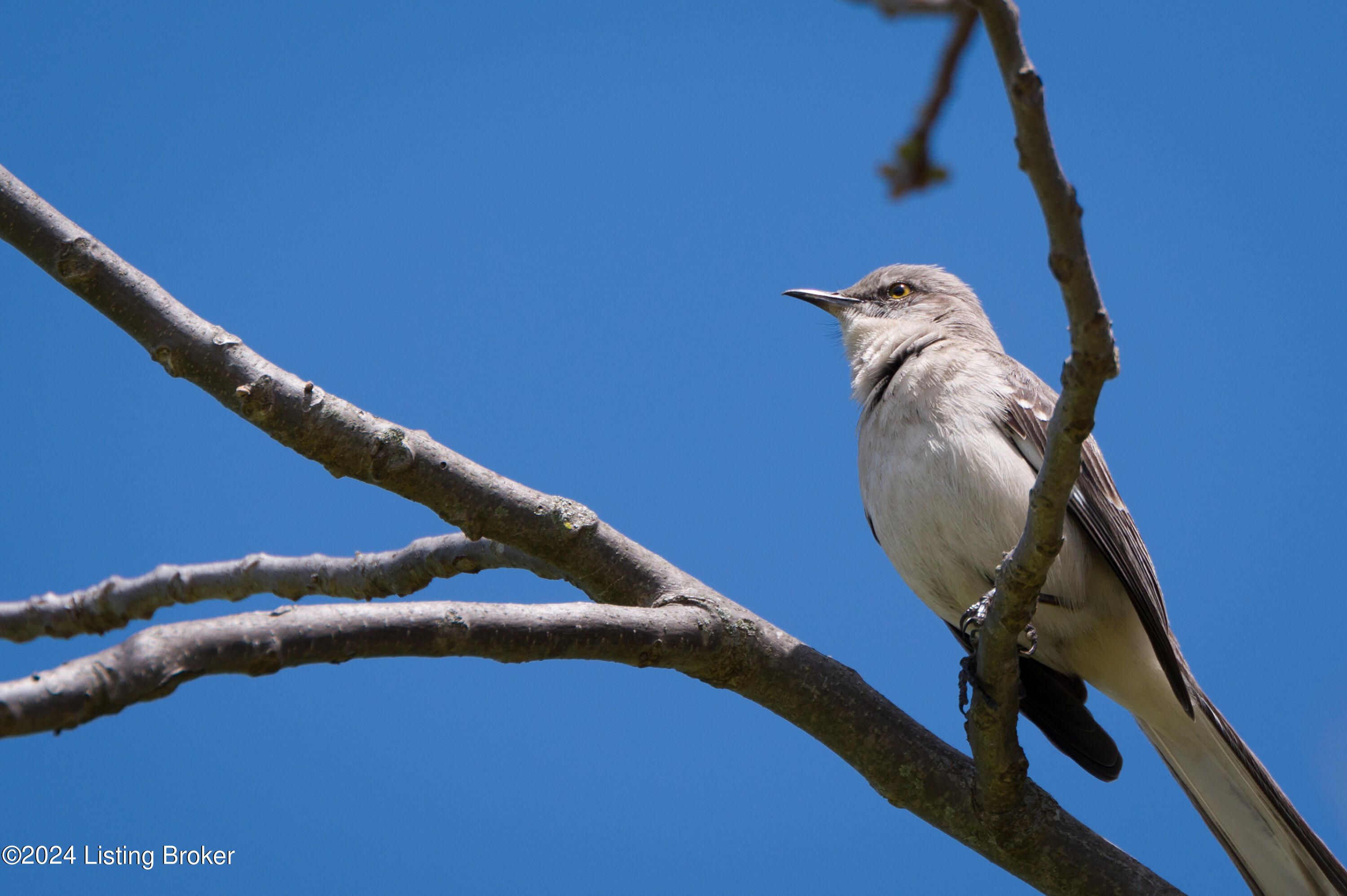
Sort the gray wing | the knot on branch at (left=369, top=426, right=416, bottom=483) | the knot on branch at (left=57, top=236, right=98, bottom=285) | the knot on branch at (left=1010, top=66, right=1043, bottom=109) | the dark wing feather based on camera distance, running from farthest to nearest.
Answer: the dark wing feather
the gray wing
the knot on branch at (left=369, top=426, right=416, bottom=483)
the knot on branch at (left=57, top=236, right=98, bottom=285)
the knot on branch at (left=1010, top=66, right=1043, bottom=109)

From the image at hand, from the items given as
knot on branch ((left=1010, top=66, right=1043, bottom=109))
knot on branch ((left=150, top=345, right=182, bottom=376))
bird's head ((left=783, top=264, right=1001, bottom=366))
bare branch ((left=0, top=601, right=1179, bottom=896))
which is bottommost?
bare branch ((left=0, top=601, right=1179, bottom=896))

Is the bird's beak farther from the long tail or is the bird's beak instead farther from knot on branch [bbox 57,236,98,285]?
knot on branch [bbox 57,236,98,285]

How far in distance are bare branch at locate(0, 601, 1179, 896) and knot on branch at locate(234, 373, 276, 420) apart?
1071 mm

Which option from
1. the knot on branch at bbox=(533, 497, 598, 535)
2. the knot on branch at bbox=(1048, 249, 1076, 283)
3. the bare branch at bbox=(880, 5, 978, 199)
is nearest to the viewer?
the bare branch at bbox=(880, 5, 978, 199)

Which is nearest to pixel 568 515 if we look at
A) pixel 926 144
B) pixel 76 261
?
pixel 76 261

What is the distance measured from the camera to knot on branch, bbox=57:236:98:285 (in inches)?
118

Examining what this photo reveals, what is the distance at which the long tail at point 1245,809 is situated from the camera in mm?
3561

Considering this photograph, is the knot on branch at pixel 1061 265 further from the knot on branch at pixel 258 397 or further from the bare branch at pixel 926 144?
the knot on branch at pixel 258 397

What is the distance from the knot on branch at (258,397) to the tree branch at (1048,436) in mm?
2382

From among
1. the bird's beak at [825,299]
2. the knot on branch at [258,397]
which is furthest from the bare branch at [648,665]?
the bird's beak at [825,299]

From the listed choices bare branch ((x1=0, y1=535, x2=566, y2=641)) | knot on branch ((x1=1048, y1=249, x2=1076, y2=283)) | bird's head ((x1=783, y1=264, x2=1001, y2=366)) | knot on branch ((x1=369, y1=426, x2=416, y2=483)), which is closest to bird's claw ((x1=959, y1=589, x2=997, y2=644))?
knot on branch ((x1=1048, y1=249, x2=1076, y2=283))

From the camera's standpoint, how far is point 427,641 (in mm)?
2391

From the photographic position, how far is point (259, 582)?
12.3 feet

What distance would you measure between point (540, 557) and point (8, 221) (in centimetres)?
206
